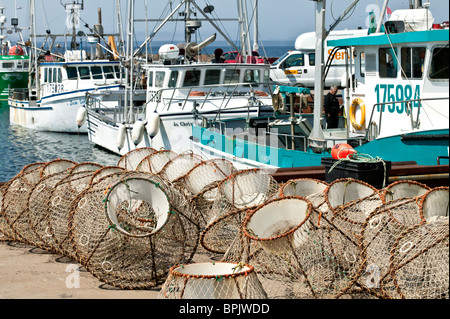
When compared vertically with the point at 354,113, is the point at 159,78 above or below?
above

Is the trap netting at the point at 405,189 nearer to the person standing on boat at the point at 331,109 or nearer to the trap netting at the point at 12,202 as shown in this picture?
the trap netting at the point at 12,202

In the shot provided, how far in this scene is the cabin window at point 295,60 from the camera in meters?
26.3

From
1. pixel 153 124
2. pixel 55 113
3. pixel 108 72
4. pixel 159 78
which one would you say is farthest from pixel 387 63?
pixel 108 72

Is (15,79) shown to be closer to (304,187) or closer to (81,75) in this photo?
(81,75)

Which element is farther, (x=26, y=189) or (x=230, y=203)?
(x=26, y=189)

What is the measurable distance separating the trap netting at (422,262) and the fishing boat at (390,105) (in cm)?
458

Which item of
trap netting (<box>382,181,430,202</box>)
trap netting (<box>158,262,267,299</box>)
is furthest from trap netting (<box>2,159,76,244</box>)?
trap netting (<box>382,181,430,202</box>)

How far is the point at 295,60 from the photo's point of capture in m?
26.4

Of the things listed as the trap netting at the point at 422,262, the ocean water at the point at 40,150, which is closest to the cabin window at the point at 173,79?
the ocean water at the point at 40,150

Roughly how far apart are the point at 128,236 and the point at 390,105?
259 inches

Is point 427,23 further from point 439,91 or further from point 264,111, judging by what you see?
point 264,111

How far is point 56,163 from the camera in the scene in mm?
8891
